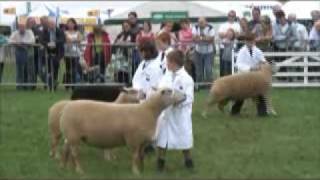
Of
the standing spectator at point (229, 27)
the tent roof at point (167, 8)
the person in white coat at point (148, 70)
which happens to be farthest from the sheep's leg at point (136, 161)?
the tent roof at point (167, 8)

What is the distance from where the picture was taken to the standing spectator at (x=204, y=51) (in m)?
18.5

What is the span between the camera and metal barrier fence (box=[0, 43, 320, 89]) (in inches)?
715

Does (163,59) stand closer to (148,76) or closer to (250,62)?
(148,76)

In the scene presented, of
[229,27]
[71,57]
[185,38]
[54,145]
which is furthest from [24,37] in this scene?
[54,145]

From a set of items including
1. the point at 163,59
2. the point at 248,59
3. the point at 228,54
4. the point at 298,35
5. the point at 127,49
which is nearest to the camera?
the point at 163,59

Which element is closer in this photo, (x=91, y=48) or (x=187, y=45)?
(x=91, y=48)

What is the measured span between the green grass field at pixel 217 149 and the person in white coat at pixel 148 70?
105 cm

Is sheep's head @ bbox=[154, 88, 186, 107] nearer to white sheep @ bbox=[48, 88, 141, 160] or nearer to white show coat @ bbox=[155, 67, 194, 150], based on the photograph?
white show coat @ bbox=[155, 67, 194, 150]

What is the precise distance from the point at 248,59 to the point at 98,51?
207 inches

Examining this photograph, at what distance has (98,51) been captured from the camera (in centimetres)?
1795

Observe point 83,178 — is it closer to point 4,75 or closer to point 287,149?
point 287,149

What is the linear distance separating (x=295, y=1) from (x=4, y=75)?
2396cm

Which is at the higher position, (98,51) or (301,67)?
(98,51)

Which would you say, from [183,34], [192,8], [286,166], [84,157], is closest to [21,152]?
[84,157]
